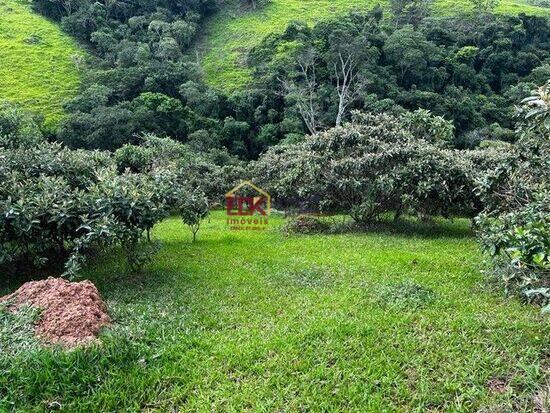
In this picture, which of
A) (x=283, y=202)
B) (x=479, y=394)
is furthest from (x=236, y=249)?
(x=283, y=202)

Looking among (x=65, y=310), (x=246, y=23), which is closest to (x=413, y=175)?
(x=65, y=310)

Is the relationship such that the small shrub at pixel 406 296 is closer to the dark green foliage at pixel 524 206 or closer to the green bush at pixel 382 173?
the dark green foliage at pixel 524 206

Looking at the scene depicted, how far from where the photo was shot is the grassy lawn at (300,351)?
4098 mm

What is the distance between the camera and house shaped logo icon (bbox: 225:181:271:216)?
59.6 feet

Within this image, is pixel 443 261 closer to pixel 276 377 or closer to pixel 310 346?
pixel 310 346

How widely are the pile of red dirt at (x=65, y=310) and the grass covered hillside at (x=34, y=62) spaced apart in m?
29.8

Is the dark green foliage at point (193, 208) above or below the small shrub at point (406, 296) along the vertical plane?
below

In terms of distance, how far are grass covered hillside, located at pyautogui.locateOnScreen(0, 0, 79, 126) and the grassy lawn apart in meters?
30.6

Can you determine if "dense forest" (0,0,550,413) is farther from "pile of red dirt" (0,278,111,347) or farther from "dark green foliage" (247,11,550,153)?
"dark green foliage" (247,11,550,153)

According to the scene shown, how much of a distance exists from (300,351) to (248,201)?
14.3m

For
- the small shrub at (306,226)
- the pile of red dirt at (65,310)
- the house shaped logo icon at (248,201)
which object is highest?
the pile of red dirt at (65,310)

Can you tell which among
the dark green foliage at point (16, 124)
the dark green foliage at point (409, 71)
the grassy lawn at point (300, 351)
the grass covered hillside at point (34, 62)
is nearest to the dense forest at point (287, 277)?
the grassy lawn at point (300, 351)

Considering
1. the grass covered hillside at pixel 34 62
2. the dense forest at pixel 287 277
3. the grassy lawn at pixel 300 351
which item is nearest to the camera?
the grassy lawn at pixel 300 351

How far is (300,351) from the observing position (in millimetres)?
4793
